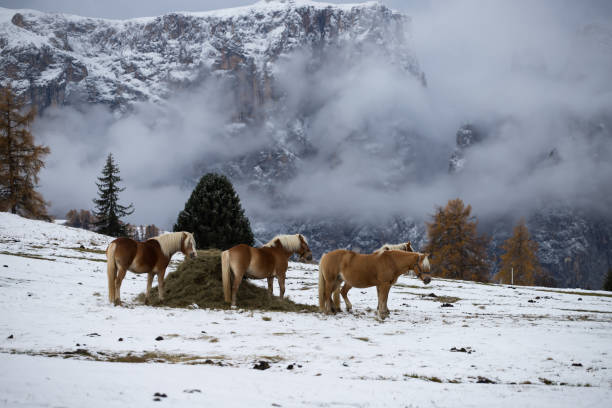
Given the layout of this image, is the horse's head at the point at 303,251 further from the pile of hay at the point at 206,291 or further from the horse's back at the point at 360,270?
the horse's back at the point at 360,270

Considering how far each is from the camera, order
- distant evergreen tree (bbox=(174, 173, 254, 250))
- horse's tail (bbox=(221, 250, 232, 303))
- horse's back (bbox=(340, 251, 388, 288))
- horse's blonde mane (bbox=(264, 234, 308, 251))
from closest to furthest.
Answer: horse's back (bbox=(340, 251, 388, 288)) → horse's tail (bbox=(221, 250, 232, 303)) → horse's blonde mane (bbox=(264, 234, 308, 251)) → distant evergreen tree (bbox=(174, 173, 254, 250))

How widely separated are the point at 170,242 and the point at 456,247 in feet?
157

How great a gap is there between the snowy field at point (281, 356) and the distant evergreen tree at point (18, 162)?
3279cm

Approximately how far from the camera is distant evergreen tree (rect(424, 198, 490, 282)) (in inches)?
2128

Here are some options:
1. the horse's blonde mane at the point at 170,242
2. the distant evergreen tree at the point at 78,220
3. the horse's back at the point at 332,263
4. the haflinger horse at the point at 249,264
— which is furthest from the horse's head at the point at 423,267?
the distant evergreen tree at the point at 78,220

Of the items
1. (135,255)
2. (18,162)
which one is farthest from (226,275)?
(18,162)

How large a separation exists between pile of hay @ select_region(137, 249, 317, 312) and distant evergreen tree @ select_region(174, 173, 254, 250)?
18245 millimetres

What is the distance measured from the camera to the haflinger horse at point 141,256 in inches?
474

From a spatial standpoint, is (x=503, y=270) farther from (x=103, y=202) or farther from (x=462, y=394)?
(x=462, y=394)

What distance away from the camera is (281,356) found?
7180 mm

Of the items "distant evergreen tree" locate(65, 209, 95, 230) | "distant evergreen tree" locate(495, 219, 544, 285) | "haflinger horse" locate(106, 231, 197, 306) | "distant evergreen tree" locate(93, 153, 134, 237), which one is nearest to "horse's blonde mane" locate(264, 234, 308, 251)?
"haflinger horse" locate(106, 231, 197, 306)

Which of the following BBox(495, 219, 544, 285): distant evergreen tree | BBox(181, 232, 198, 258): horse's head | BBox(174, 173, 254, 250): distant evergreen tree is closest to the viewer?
BBox(181, 232, 198, 258): horse's head

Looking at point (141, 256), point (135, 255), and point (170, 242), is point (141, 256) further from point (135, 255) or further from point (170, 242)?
point (170, 242)

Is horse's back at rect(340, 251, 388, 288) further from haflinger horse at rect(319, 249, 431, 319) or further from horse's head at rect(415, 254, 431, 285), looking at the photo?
horse's head at rect(415, 254, 431, 285)
